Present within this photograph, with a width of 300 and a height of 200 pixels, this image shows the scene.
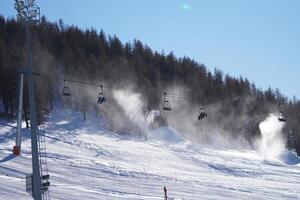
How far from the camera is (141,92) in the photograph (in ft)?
279

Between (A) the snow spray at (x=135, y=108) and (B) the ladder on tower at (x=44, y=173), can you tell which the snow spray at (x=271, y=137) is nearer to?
(A) the snow spray at (x=135, y=108)

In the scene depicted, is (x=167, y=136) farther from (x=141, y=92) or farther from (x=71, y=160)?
(x=71, y=160)

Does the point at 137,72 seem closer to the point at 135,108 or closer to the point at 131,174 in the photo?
the point at 135,108

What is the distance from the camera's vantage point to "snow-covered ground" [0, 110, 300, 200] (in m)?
23.7

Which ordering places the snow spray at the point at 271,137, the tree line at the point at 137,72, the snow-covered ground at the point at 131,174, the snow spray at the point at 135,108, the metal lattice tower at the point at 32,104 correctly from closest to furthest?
the metal lattice tower at the point at 32,104 < the snow-covered ground at the point at 131,174 < the snow spray at the point at 135,108 < the snow spray at the point at 271,137 < the tree line at the point at 137,72

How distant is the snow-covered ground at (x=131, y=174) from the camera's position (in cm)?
2372

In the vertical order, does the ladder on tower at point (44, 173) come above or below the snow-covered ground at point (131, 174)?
above

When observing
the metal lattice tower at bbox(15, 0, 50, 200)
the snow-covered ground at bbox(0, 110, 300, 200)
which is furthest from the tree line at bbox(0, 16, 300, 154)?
the metal lattice tower at bbox(15, 0, 50, 200)

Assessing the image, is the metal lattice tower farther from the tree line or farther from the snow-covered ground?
the tree line

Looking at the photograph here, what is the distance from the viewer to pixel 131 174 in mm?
30734

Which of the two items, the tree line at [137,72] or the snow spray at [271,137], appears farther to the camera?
the tree line at [137,72]

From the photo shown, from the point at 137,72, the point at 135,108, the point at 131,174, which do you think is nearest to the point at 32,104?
the point at 131,174

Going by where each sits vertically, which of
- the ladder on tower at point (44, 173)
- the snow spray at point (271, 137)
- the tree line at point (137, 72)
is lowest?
the snow spray at point (271, 137)

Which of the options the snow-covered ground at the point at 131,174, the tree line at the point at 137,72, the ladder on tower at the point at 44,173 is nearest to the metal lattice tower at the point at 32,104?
the ladder on tower at the point at 44,173
